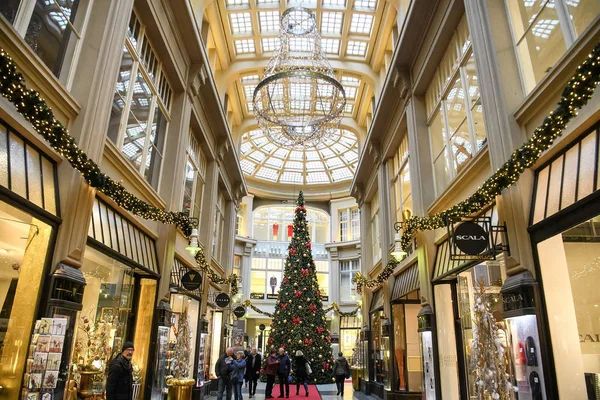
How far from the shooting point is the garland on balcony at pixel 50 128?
12.9ft

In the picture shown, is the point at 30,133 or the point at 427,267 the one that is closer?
the point at 30,133

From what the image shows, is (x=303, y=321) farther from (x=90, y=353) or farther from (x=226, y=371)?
(x=90, y=353)

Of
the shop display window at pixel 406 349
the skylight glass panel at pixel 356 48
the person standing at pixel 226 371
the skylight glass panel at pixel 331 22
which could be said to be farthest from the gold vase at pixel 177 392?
the skylight glass panel at pixel 356 48

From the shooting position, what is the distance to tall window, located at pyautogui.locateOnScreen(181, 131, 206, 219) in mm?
12891

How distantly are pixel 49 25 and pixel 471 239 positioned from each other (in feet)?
21.6

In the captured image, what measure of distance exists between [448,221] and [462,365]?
3.39 metres

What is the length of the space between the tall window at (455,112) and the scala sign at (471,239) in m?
2.33

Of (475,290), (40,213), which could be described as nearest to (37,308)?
(40,213)

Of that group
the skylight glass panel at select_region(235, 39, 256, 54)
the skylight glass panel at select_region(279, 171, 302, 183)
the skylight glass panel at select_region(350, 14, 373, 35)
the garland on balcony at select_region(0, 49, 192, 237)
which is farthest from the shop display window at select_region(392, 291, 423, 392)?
the skylight glass panel at select_region(279, 171, 302, 183)

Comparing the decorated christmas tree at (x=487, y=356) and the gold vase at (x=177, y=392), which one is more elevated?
the decorated christmas tree at (x=487, y=356)

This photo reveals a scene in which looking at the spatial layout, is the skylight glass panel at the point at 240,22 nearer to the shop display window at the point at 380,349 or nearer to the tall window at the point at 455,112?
the tall window at the point at 455,112

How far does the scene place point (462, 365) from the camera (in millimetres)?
8336

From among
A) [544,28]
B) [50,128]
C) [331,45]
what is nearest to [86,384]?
[50,128]

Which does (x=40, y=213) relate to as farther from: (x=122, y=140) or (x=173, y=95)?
(x=173, y=95)
